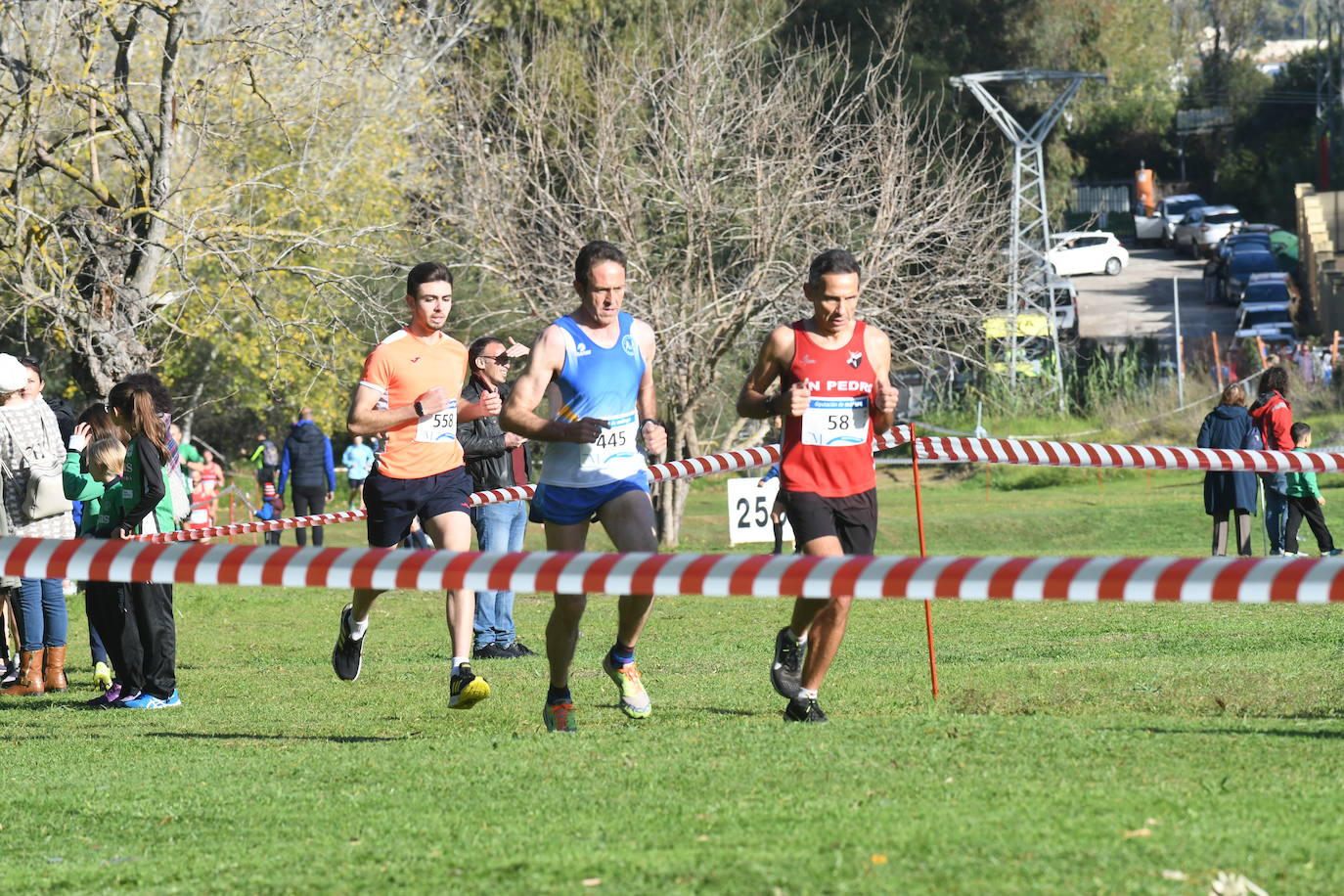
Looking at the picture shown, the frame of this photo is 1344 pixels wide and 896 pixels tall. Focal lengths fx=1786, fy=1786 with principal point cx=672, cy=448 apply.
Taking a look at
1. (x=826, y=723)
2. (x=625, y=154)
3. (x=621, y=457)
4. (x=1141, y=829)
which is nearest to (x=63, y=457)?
(x=621, y=457)

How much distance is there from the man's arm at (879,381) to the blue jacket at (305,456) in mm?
16862

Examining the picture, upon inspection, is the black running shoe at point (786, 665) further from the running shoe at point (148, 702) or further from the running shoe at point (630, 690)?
the running shoe at point (148, 702)

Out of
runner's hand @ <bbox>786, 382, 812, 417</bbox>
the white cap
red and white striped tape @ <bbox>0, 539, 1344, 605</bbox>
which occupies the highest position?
the white cap

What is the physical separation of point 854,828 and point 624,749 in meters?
1.81

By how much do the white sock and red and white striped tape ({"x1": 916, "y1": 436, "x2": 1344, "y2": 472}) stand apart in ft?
11.7

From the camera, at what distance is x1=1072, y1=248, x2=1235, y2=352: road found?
54938 millimetres

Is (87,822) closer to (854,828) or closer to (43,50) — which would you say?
(854,828)

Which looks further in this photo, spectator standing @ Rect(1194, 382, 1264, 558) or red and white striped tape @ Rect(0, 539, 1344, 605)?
spectator standing @ Rect(1194, 382, 1264, 558)

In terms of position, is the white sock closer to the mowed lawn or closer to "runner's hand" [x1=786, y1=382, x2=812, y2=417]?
the mowed lawn

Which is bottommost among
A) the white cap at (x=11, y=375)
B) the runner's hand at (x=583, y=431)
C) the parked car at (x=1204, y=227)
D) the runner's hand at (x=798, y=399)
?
the runner's hand at (x=583, y=431)

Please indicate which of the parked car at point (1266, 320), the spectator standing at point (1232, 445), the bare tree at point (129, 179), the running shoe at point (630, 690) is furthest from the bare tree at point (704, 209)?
the parked car at point (1266, 320)

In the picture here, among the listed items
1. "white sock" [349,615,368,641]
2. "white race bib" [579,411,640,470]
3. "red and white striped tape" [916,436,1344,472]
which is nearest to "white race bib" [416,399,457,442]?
"white sock" [349,615,368,641]

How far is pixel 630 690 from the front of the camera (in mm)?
8031

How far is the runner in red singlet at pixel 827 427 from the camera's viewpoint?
755 centimetres
